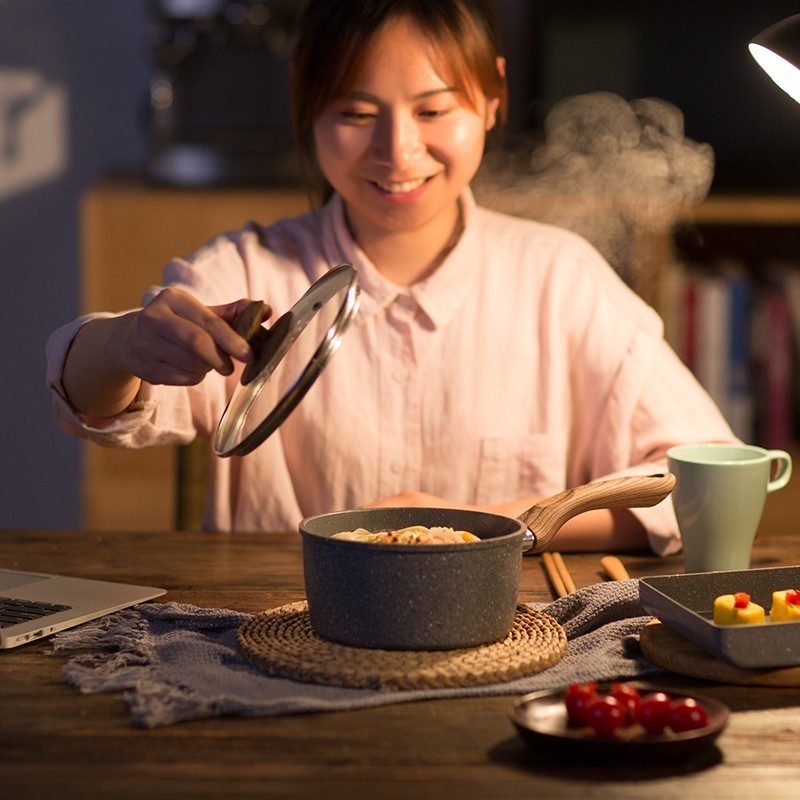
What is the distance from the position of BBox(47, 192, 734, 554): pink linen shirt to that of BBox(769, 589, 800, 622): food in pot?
64 cm

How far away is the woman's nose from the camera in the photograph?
153 centimetres

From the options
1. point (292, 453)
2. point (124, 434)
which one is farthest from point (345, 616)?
point (292, 453)

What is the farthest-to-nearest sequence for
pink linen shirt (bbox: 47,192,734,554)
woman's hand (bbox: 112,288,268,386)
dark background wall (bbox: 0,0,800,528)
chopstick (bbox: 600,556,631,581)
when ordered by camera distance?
1. dark background wall (bbox: 0,0,800,528)
2. pink linen shirt (bbox: 47,192,734,554)
3. chopstick (bbox: 600,556,631,581)
4. woman's hand (bbox: 112,288,268,386)

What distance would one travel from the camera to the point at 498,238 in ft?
5.99

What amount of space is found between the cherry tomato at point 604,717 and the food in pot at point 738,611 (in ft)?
0.66

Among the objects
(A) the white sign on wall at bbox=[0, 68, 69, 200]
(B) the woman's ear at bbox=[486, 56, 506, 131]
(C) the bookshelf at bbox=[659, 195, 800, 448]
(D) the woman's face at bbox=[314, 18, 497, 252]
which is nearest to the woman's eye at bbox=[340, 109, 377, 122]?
(D) the woman's face at bbox=[314, 18, 497, 252]

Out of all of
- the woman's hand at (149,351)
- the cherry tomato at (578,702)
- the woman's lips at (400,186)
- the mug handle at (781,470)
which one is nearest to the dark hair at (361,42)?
the woman's lips at (400,186)

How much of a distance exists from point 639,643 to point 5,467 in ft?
7.71

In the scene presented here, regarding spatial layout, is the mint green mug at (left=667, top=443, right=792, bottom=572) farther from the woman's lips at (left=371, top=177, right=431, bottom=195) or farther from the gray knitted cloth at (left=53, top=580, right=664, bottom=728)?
the woman's lips at (left=371, top=177, right=431, bottom=195)

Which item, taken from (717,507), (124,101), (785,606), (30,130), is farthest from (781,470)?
(30,130)

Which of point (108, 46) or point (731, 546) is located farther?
point (108, 46)

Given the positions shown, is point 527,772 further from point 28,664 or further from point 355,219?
point 355,219

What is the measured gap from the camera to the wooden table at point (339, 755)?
0.73 m

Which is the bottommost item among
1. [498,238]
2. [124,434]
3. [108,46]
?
[124,434]
